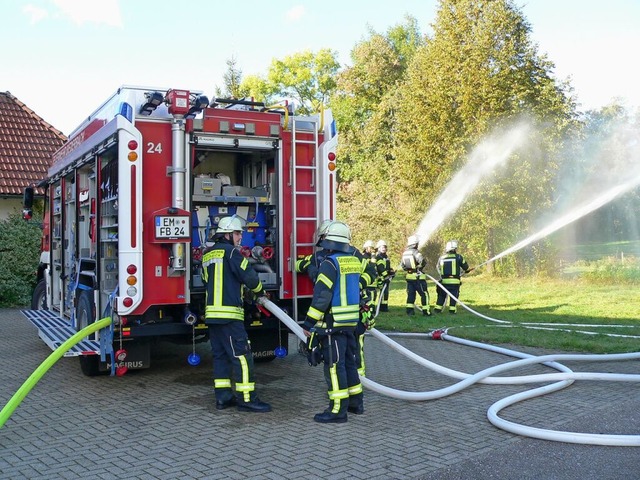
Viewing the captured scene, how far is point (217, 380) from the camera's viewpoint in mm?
6414

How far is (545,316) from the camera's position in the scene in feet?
44.2

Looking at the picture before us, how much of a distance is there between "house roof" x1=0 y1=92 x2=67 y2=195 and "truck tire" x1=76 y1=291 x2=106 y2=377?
34.4ft

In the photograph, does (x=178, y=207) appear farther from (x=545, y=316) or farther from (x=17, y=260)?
(x=17, y=260)

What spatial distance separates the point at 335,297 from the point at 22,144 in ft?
52.8

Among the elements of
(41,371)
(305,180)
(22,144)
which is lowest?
(41,371)

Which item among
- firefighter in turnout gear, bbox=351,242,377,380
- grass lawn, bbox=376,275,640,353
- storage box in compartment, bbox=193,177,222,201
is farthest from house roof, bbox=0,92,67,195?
firefighter in turnout gear, bbox=351,242,377,380

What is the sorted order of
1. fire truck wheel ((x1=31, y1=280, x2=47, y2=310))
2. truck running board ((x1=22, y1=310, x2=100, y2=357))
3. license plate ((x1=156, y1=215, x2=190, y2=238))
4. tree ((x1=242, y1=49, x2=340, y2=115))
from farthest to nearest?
tree ((x1=242, y1=49, x2=340, y2=115)), fire truck wheel ((x1=31, y1=280, x2=47, y2=310)), truck running board ((x1=22, y1=310, x2=100, y2=357)), license plate ((x1=156, y1=215, x2=190, y2=238))

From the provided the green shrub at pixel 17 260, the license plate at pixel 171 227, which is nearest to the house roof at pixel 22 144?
the green shrub at pixel 17 260

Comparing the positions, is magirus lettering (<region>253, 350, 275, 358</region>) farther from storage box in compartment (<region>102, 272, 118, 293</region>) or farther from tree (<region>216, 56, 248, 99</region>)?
tree (<region>216, 56, 248, 99</region>)

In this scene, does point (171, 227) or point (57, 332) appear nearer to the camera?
point (171, 227)

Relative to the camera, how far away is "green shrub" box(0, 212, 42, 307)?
16.1 m

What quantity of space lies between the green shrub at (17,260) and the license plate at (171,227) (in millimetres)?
10586

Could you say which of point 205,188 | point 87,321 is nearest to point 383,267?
point 205,188

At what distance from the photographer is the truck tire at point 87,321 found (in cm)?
779
